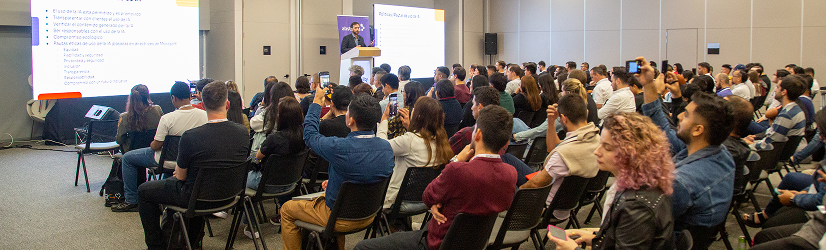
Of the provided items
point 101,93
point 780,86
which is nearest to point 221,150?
point 780,86

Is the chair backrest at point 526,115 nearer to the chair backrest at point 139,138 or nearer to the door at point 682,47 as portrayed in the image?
the chair backrest at point 139,138

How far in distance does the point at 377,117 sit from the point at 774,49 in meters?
11.4

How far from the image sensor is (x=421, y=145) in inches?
131

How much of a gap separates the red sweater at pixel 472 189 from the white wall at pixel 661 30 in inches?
448

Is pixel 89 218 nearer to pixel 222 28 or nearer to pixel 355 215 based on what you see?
pixel 355 215

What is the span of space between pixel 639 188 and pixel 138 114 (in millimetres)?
4415

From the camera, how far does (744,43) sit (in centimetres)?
1144

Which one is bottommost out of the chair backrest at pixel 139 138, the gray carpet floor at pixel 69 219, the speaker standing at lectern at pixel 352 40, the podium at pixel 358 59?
the gray carpet floor at pixel 69 219

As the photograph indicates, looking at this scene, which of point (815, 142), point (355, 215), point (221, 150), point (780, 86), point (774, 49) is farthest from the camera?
point (774, 49)


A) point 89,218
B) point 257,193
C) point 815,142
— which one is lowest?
point 89,218

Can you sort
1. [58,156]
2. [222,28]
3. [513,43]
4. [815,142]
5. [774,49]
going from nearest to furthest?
1. [815,142]
2. [58,156]
3. [222,28]
4. [774,49]
5. [513,43]

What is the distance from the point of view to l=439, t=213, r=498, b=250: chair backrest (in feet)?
7.61

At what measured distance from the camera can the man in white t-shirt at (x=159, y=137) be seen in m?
4.17

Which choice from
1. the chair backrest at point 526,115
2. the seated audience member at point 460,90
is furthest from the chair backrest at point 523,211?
the seated audience member at point 460,90
